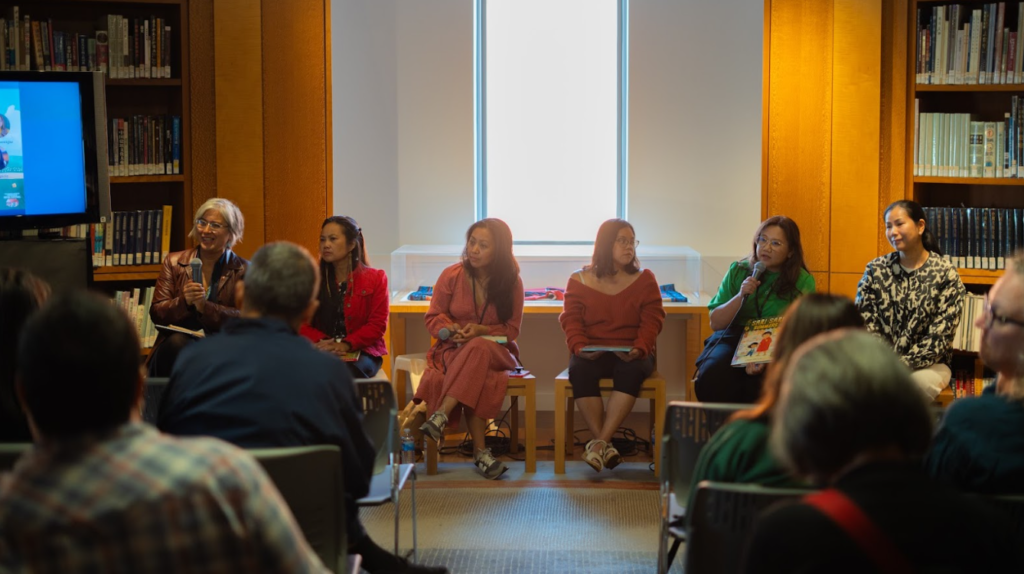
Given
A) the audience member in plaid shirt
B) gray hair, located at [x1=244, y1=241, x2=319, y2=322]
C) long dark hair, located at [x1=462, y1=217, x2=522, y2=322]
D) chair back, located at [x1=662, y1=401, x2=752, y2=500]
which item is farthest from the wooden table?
the audience member in plaid shirt

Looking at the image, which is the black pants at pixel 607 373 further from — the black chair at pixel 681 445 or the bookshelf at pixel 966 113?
the black chair at pixel 681 445

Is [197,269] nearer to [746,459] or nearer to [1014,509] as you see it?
[746,459]

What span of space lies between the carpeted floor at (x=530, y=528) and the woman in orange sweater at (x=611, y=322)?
1.61 feet

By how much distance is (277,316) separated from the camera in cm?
254

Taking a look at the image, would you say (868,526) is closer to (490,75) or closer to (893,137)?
(893,137)

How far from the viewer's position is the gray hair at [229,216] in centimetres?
473

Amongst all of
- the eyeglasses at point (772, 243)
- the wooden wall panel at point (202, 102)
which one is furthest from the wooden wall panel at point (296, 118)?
the eyeglasses at point (772, 243)

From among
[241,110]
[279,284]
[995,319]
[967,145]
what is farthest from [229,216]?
[967,145]

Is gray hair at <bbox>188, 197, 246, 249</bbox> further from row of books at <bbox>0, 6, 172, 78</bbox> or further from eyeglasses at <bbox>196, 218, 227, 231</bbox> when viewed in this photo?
row of books at <bbox>0, 6, 172, 78</bbox>

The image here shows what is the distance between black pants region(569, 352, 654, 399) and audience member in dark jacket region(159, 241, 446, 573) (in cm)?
244

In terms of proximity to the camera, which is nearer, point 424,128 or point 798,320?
point 798,320

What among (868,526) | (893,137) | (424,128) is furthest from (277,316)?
(424,128)

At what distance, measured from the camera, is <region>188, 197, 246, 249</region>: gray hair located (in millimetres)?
4730

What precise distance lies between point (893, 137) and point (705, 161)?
160 centimetres
